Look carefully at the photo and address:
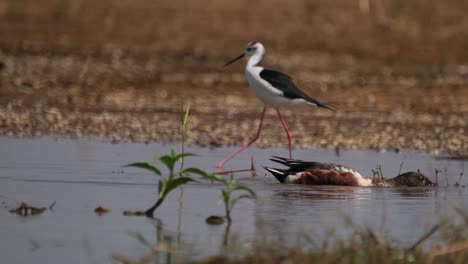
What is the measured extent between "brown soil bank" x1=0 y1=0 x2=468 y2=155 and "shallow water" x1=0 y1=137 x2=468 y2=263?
1.33 metres

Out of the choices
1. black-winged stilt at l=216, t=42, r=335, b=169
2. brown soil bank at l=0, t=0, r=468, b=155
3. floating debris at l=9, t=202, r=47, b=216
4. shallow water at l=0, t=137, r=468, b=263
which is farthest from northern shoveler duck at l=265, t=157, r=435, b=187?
floating debris at l=9, t=202, r=47, b=216

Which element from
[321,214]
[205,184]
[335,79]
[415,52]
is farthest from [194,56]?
[321,214]

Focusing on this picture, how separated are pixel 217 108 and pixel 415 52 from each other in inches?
303

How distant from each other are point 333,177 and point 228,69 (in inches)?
405

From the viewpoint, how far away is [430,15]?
2553 cm

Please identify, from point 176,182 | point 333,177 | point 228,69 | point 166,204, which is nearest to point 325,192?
point 333,177

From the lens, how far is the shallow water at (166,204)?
727 cm

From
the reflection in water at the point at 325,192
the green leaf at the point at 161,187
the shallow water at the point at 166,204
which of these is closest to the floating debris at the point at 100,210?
the shallow water at the point at 166,204

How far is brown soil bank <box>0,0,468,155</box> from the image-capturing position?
14.6 m

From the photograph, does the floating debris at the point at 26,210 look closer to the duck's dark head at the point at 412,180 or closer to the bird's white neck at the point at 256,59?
the duck's dark head at the point at 412,180

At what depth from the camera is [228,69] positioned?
20.7 m

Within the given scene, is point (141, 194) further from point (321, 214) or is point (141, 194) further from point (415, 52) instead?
point (415, 52)

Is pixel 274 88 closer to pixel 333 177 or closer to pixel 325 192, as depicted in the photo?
→ pixel 333 177

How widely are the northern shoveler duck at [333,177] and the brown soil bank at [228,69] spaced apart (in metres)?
2.77
